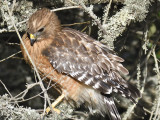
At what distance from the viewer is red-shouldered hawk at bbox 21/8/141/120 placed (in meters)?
4.46

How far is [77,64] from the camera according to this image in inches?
180

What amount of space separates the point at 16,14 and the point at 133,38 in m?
2.50

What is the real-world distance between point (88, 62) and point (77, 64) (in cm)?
16

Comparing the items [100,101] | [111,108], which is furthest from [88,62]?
[111,108]

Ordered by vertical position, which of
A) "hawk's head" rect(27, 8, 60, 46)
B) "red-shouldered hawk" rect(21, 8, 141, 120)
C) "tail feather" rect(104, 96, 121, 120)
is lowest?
"tail feather" rect(104, 96, 121, 120)

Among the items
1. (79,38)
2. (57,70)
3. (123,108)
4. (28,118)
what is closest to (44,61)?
(57,70)

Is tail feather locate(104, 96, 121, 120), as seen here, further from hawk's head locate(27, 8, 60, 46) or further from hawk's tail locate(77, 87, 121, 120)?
hawk's head locate(27, 8, 60, 46)

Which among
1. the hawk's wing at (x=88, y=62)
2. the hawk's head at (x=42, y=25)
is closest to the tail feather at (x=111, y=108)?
the hawk's wing at (x=88, y=62)

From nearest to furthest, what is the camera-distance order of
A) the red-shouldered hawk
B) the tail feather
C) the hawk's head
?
the hawk's head < the red-shouldered hawk < the tail feather

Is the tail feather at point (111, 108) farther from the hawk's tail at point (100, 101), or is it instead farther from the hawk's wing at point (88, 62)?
the hawk's wing at point (88, 62)

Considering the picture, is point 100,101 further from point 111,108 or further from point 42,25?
point 42,25

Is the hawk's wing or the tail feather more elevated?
the hawk's wing

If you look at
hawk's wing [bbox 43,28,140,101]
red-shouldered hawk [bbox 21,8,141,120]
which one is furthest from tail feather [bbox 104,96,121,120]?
hawk's wing [bbox 43,28,140,101]

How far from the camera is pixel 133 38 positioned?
20.5 feet
